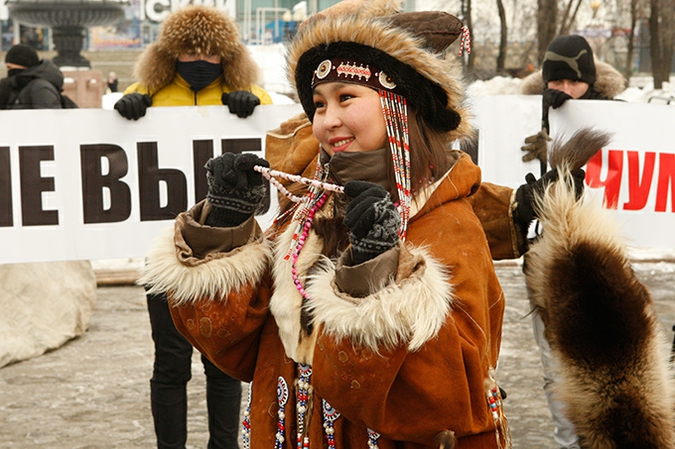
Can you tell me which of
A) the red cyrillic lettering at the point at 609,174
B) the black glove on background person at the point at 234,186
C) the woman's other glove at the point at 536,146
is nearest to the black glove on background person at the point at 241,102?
the woman's other glove at the point at 536,146

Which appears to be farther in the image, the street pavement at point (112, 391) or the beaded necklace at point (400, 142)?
the street pavement at point (112, 391)

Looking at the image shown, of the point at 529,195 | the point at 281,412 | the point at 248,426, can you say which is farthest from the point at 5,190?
the point at 529,195

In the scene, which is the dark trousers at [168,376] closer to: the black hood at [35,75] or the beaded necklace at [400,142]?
the beaded necklace at [400,142]

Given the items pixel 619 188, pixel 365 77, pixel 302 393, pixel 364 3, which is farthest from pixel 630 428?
pixel 619 188

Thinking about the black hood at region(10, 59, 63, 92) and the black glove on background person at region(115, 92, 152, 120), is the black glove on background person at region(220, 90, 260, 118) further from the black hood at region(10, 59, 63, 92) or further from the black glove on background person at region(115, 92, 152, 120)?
the black hood at region(10, 59, 63, 92)

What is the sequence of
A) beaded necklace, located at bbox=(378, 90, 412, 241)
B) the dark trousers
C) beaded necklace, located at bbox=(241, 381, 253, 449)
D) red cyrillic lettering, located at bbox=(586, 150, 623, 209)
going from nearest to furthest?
beaded necklace, located at bbox=(378, 90, 412, 241), beaded necklace, located at bbox=(241, 381, 253, 449), the dark trousers, red cyrillic lettering, located at bbox=(586, 150, 623, 209)

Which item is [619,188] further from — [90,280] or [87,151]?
[90,280]

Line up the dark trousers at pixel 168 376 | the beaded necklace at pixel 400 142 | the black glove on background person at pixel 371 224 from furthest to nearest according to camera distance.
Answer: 1. the dark trousers at pixel 168 376
2. the beaded necklace at pixel 400 142
3. the black glove on background person at pixel 371 224

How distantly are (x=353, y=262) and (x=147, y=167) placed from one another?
102 inches

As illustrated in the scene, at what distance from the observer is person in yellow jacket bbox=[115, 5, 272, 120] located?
402cm

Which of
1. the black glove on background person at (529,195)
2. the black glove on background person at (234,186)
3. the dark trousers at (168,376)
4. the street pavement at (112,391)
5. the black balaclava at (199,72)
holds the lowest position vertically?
the street pavement at (112,391)

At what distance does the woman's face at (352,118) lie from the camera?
2004 millimetres

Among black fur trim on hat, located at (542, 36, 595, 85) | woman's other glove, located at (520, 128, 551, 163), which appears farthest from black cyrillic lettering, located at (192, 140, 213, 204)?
black fur trim on hat, located at (542, 36, 595, 85)

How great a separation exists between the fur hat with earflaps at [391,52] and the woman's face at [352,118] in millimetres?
27
